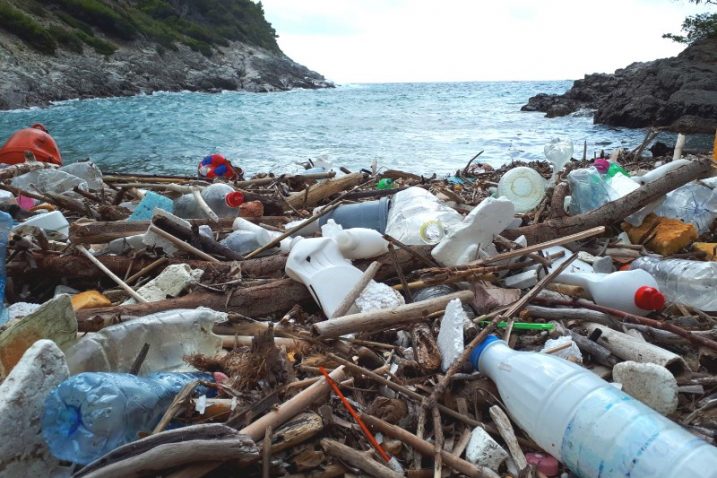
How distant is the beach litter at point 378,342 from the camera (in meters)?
1.25

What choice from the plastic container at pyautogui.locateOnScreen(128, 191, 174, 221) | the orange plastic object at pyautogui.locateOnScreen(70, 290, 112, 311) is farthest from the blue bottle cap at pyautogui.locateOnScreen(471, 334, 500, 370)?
the plastic container at pyautogui.locateOnScreen(128, 191, 174, 221)

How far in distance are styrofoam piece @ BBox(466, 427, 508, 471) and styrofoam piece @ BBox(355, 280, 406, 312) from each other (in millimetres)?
738

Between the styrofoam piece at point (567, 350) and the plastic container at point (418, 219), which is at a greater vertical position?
the plastic container at point (418, 219)

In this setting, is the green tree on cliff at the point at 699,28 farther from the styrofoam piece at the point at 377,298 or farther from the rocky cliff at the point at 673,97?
the styrofoam piece at the point at 377,298

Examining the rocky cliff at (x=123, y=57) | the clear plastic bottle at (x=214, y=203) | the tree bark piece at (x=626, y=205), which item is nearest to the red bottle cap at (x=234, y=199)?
the clear plastic bottle at (x=214, y=203)

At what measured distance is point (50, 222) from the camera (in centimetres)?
325

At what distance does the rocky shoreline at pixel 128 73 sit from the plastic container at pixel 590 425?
89.7 ft

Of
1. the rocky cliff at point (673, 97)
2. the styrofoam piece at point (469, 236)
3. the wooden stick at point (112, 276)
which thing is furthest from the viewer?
the rocky cliff at point (673, 97)

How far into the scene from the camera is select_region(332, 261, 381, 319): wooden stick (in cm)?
208

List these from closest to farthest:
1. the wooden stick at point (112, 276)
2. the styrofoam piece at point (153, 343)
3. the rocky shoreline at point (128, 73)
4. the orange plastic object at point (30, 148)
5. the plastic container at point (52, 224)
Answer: the styrofoam piece at point (153, 343) < the wooden stick at point (112, 276) < the plastic container at point (52, 224) < the orange plastic object at point (30, 148) < the rocky shoreline at point (128, 73)

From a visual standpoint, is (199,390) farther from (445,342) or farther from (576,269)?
(576,269)

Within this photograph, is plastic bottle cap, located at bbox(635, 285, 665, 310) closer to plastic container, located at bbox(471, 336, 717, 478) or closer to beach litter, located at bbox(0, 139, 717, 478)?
beach litter, located at bbox(0, 139, 717, 478)

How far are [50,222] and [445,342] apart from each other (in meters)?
2.72

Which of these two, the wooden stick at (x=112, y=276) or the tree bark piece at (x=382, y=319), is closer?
the tree bark piece at (x=382, y=319)
